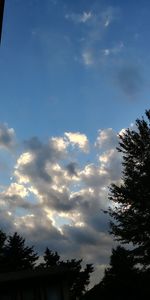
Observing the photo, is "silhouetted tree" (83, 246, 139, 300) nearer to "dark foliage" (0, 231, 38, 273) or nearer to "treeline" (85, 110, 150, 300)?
"treeline" (85, 110, 150, 300)

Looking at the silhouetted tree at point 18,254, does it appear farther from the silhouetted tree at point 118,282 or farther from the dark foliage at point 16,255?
the silhouetted tree at point 118,282

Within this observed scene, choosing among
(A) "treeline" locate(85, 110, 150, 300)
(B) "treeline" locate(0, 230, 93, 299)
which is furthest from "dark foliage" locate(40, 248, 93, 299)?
(A) "treeline" locate(85, 110, 150, 300)

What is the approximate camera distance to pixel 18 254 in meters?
60.3

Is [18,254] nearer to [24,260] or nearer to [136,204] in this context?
[24,260]

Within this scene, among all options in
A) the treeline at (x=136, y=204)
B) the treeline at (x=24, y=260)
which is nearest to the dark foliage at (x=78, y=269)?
the treeline at (x=24, y=260)

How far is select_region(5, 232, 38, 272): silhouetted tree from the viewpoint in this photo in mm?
58469

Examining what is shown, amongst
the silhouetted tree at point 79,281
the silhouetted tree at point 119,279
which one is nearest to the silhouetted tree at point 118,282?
the silhouetted tree at point 119,279

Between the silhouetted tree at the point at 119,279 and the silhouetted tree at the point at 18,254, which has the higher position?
the silhouetted tree at the point at 18,254

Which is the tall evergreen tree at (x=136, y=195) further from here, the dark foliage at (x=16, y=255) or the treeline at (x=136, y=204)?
the dark foliage at (x=16, y=255)

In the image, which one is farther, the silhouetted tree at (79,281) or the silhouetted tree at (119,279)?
the silhouetted tree at (79,281)

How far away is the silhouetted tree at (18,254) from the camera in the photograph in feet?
192

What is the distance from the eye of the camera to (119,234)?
31.4 m

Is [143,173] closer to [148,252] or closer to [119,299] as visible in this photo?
[148,252]

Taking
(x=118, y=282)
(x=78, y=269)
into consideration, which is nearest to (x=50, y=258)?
(x=78, y=269)
